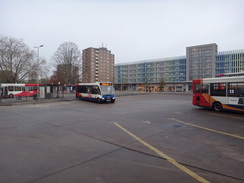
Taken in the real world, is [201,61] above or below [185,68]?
above

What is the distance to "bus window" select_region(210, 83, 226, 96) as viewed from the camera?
12091 millimetres

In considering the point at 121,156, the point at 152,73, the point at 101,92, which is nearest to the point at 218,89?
the point at 121,156

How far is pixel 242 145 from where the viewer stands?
5.04 m

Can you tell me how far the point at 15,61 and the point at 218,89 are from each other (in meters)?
40.1

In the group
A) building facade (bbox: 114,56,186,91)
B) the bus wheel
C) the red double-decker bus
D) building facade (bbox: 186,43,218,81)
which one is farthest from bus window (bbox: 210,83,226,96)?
building facade (bbox: 186,43,218,81)

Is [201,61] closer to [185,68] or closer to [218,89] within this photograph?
[185,68]

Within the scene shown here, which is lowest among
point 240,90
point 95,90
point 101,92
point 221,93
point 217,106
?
point 217,106

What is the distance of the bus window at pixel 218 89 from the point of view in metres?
12.1

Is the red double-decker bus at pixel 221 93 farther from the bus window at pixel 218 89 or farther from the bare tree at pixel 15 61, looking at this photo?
the bare tree at pixel 15 61

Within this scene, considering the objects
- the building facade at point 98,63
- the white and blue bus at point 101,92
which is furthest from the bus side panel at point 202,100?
the building facade at point 98,63

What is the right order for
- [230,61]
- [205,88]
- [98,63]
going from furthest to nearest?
Answer: [98,63] → [230,61] → [205,88]

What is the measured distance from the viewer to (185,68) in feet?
281

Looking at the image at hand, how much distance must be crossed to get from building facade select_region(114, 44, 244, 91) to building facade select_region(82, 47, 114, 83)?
18.0 meters

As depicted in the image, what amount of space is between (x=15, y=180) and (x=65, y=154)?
136 centimetres
